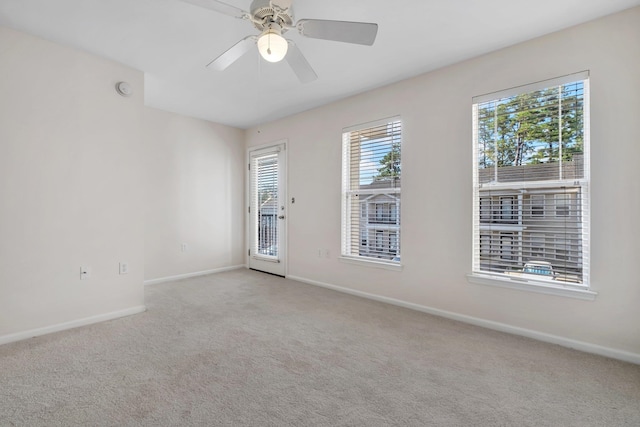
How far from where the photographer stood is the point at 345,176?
154 inches

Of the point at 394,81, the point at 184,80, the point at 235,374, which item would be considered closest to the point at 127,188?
the point at 184,80

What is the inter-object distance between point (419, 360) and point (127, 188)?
310 cm

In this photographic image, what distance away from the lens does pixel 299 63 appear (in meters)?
2.06

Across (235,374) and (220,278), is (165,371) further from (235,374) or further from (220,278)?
(220,278)

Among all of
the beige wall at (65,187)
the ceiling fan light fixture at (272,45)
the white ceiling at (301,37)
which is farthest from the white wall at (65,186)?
the ceiling fan light fixture at (272,45)

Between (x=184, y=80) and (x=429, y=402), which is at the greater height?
(x=184, y=80)

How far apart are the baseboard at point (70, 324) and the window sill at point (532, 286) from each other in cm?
337

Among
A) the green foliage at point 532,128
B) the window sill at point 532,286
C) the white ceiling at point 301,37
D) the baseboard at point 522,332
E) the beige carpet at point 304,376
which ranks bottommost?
the beige carpet at point 304,376

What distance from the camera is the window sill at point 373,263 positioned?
3.37 meters

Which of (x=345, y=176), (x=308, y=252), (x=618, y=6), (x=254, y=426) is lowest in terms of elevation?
(x=254, y=426)

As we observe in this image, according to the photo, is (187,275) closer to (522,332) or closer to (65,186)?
(65,186)

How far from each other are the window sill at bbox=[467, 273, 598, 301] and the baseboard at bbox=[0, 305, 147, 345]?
11.0ft

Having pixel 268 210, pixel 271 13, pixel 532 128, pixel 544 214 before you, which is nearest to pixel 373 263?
pixel 544 214

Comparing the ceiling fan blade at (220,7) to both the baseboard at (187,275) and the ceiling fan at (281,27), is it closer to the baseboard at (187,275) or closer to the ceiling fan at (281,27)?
the ceiling fan at (281,27)
